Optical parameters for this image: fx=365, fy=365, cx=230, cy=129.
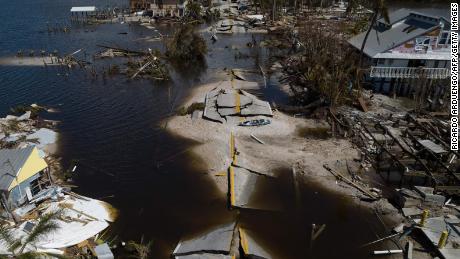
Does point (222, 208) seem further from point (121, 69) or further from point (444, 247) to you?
point (121, 69)

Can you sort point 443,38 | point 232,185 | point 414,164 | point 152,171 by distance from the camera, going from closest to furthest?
point 232,185 < point 414,164 < point 152,171 < point 443,38

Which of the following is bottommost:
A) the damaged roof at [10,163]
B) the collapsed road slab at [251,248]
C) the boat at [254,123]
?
the collapsed road slab at [251,248]

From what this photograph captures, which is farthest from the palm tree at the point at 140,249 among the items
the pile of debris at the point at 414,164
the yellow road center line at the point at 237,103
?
the yellow road center line at the point at 237,103

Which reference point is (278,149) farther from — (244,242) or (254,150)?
(244,242)

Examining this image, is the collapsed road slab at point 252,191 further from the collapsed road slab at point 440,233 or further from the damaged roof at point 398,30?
the damaged roof at point 398,30

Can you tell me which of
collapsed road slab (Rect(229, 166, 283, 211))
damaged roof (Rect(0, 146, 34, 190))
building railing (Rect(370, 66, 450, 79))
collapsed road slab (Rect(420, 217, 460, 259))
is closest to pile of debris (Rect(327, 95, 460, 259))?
collapsed road slab (Rect(420, 217, 460, 259))

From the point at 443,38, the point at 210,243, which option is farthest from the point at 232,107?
the point at 443,38

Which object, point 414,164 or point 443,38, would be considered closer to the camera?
point 414,164

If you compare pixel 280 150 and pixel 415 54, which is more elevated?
pixel 415 54
